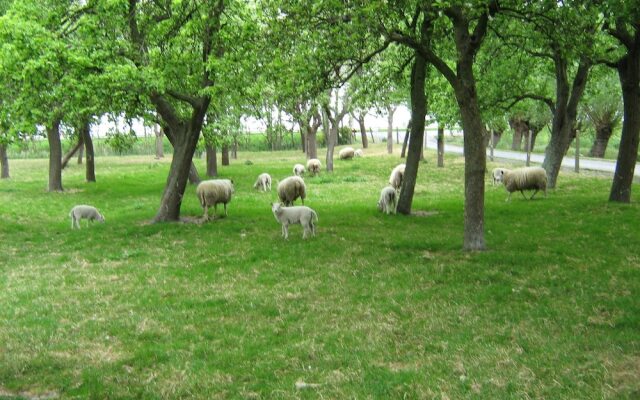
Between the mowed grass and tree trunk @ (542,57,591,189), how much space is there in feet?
22.4

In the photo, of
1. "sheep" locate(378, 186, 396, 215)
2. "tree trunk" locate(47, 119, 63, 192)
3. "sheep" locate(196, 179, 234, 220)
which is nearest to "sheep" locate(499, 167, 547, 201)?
"sheep" locate(378, 186, 396, 215)

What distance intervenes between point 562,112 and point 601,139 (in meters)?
29.2

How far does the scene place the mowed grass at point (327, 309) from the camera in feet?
23.4

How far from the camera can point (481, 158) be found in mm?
13758

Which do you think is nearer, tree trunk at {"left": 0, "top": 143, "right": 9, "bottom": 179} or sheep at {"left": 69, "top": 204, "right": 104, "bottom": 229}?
sheep at {"left": 69, "top": 204, "right": 104, "bottom": 229}

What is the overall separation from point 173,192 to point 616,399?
15.9 meters

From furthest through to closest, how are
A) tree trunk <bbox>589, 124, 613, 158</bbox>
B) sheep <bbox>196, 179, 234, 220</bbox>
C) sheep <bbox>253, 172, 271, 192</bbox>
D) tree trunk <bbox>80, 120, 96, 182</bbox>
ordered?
tree trunk <bbox>589, 124, 613, 158</bbox> → tree trunk <bbox>80, 120, 96, 182</bbox> → sheep <bbox>253, 172, 271, 192</bbox> → sheep <bbox>196, 179, 234, 220</bbox>

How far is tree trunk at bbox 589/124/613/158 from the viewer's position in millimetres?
49156

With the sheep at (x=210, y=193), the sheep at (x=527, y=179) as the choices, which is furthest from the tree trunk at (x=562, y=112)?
the sheep at (x=210, y=193)

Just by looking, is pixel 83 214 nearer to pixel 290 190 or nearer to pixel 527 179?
pixel 290 190

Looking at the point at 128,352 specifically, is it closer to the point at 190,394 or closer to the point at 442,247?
the point at 190,394

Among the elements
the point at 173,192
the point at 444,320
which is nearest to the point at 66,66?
the point at 173,192

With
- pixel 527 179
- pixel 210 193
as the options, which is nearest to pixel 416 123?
pixel 527 179

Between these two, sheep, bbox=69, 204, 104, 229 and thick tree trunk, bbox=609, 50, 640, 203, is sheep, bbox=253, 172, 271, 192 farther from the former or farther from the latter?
thick tree trunk, bbox=609, 50, 640, 203
